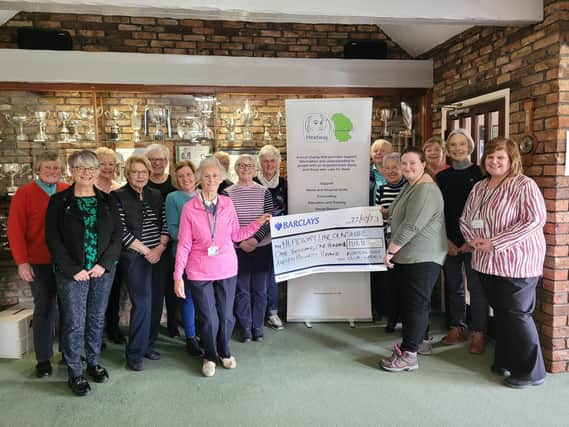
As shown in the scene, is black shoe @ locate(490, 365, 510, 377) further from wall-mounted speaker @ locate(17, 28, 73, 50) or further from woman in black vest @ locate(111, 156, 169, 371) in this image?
wall-mounted speaker @ locate(17, 28, 73, 50)

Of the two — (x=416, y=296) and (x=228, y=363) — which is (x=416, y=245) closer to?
(x=416, y=296)

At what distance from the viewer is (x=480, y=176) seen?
147 inches

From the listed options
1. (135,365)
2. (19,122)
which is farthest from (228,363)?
(19,122)

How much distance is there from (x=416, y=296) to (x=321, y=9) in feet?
7.05

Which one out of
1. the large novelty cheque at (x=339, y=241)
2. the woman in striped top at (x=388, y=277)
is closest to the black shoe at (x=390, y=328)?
the woman in striped top at (x=388, y=277)

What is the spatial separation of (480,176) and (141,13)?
2839mm

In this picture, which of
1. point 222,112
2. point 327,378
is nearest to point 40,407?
point 327,378

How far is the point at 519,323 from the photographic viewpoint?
315 cm

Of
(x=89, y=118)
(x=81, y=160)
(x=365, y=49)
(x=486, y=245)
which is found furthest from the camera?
(x=365, y=49)

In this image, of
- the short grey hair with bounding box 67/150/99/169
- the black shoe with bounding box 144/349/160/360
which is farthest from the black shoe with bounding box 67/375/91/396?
the short grey hair with bounding box 67/150/99/169

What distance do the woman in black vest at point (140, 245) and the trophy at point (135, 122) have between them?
6.62ft

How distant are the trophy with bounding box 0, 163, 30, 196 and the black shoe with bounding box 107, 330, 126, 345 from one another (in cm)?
213

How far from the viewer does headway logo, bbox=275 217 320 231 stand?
12.7 ft

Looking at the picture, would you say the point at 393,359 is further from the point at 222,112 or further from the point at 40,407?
the point at 222,112
